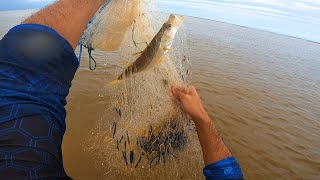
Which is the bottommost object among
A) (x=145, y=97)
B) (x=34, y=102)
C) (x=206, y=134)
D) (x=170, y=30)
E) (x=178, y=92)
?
(x=145, y=97)

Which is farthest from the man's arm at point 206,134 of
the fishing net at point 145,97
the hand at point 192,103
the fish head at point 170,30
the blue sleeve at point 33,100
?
the blue sleeve at point 33,100

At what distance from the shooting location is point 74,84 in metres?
8.94

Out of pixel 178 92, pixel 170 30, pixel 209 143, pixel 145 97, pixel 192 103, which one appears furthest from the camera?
pixel 145 97

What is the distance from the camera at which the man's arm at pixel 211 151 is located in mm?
2144

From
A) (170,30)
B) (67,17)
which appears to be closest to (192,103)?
(170,30)

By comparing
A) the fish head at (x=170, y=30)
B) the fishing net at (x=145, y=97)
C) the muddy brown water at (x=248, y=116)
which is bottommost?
the muddy brown water at (x=248, y=116)

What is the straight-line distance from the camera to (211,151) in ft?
7.30

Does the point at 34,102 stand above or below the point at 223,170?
above

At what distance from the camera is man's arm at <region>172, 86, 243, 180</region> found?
84.4 inches

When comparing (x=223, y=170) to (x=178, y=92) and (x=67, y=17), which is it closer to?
(x=178, y=92)

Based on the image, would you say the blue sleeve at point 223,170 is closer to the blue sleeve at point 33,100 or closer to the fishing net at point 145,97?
the fishing net at point 145,97

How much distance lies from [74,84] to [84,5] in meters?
6.98

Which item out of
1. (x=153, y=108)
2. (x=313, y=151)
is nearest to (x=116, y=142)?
(x=153, y=108)

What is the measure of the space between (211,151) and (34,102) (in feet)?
4.58
